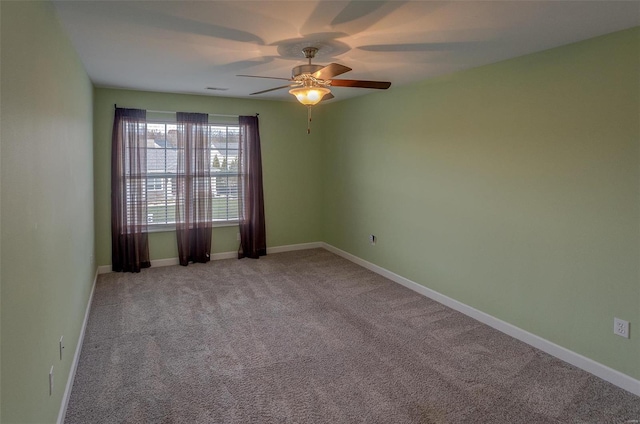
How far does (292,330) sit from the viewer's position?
3.57 meters

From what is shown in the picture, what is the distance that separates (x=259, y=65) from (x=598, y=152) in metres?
2.87

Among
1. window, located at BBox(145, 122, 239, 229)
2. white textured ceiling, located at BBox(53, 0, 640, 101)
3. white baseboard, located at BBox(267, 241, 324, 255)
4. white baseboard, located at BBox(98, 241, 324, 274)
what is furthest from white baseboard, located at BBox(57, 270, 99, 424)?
white baseboard, located at BBox(267, 241, 324, 255)

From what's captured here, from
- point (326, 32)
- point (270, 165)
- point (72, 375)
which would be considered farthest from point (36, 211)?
point (270, 165)

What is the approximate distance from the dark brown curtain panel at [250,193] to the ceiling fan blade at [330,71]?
3190mm

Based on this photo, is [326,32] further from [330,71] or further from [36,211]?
[36,211]

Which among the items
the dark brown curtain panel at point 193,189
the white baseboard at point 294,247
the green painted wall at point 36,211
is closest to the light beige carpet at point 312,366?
the green painted wall at point 36,211

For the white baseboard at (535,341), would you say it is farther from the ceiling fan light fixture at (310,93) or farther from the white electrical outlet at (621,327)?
the ceiling fan light fixture at (310,93)

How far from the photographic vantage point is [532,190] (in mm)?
3252

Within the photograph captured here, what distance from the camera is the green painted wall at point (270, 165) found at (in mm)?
5074

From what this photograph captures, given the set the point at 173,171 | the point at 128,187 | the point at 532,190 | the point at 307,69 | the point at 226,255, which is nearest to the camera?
the point at 307,69

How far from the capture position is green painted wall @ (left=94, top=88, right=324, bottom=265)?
16.6ft

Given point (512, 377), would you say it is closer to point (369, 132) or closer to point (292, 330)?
point (292, 330)

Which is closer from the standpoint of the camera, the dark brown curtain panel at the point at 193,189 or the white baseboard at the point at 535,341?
the white baseboard at the point at 535,341

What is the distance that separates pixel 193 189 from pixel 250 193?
2.78 ft
